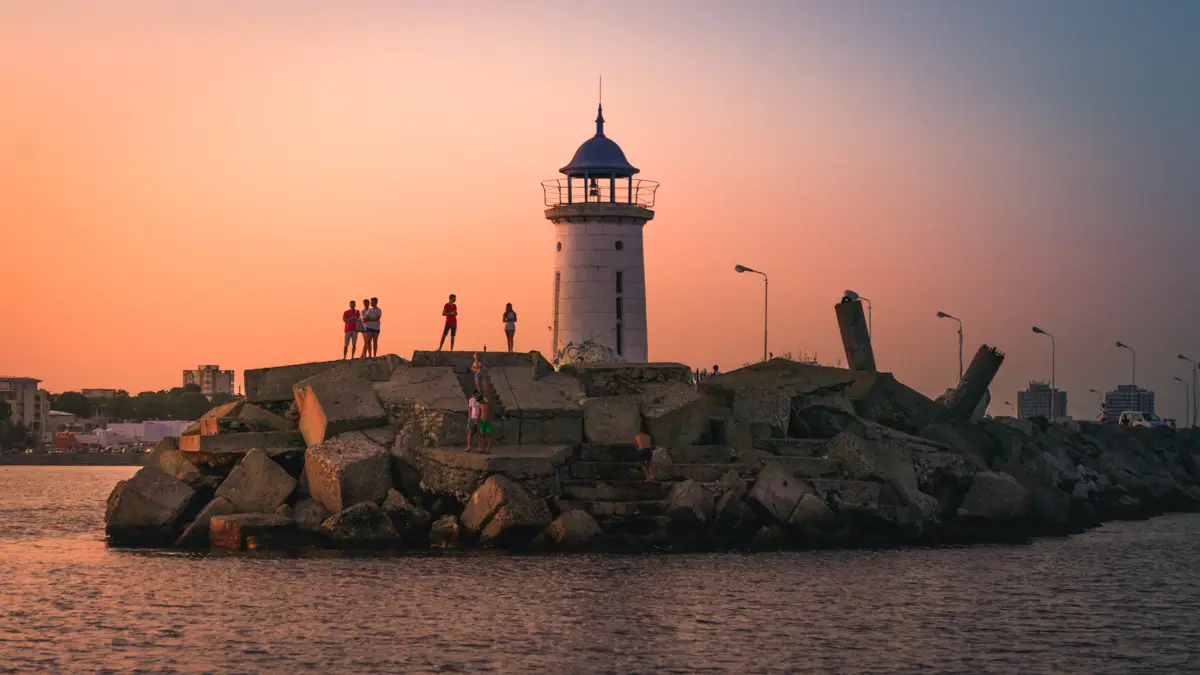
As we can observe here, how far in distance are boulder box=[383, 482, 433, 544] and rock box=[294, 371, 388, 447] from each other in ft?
8.93

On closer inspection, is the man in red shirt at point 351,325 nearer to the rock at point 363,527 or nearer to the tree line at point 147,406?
the rock at point 363,527

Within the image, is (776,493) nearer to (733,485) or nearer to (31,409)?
(733,485)

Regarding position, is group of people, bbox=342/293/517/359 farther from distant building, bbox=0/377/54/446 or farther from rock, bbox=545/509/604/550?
distant building, bbox=0/377/54/446

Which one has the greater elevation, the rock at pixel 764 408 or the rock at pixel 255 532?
the rock at pixel 764 408

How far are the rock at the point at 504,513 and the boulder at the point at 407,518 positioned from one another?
1127 mm

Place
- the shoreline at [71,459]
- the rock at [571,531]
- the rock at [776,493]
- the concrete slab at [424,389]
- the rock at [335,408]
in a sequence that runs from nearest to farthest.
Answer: the rock at [571,531] < the rock at [776,493] < the rock at [335,408] < the concrete slab at [424,389] < the shoreline at [71,459]

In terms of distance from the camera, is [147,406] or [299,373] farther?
[147,406]

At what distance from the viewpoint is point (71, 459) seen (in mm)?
144750

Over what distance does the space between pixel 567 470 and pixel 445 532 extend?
285 cm

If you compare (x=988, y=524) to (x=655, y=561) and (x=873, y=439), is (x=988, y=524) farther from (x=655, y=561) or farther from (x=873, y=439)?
(x=655, y=561)

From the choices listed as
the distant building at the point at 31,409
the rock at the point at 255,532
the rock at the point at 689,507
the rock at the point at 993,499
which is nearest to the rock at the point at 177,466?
the rock at the point at 255,532

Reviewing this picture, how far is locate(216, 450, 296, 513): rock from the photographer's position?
34.2m

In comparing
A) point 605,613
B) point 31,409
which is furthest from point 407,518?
point 31,409

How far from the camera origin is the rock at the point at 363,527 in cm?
3284
